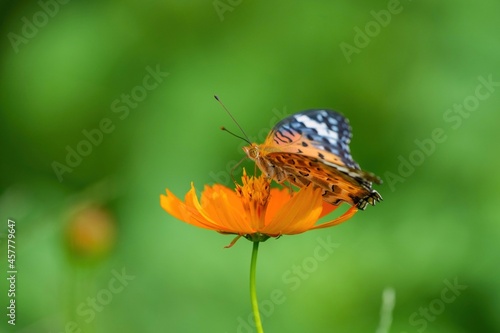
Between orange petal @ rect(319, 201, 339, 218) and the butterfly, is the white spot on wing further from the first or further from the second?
orange petal @ rect(319, 201, 339, 218)

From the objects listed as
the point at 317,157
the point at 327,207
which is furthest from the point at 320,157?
the point at 327,207

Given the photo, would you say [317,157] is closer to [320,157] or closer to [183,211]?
[320,157]

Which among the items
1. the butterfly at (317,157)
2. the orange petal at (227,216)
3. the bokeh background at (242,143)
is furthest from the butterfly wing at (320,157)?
the bokeh background at (242,143)

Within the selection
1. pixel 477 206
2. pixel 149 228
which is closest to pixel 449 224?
pixel 477 206

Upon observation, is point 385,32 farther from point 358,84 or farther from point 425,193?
point 425,193

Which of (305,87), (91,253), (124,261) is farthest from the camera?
(305,87)

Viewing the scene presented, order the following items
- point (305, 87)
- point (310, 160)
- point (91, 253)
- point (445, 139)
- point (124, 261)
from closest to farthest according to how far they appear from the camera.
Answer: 1. point (310, 160)
2. point (91, 253)
3. point (124, 261)
4. point (445, 139)
5. point (305, 87)

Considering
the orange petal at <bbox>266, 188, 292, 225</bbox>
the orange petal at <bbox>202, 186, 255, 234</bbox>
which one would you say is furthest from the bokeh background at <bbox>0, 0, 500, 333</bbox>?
the orange petal at <bbox>202, 186, 255, 234</bbox>
